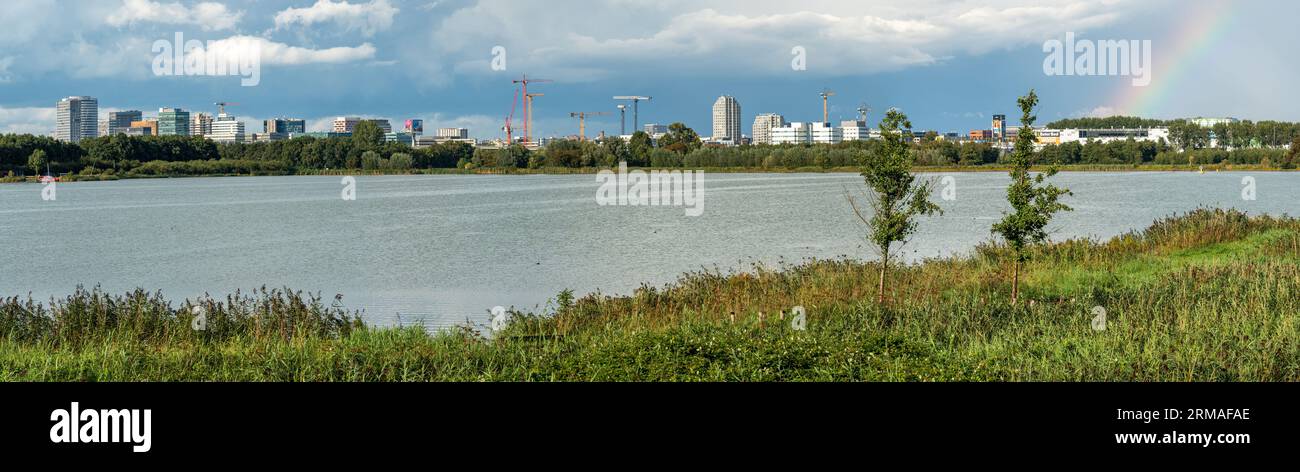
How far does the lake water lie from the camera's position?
2884 centimetres

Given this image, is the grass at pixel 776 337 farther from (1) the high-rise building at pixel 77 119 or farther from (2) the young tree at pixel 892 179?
(1) the high-rise building at pixel 77 119

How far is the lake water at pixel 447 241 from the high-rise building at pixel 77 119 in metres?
126

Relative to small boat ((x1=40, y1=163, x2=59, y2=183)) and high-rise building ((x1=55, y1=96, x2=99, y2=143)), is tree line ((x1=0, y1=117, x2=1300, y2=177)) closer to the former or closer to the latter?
small boat ((x1=40, y1=163, x2=59, y2=183))

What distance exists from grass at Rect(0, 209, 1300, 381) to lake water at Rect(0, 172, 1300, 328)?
17.1 ft

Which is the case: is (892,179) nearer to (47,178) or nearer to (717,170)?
(47,178)

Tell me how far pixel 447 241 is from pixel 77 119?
175m

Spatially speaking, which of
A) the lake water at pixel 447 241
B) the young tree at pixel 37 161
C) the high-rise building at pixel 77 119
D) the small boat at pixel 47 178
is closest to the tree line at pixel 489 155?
the young tree at pixel 37 161

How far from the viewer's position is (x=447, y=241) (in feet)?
142

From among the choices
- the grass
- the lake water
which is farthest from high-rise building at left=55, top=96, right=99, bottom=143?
the grass

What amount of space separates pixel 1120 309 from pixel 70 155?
149747mm

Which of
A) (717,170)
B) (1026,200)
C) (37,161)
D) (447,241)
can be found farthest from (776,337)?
(717,170)

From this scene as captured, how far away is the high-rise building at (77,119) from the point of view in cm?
18662
